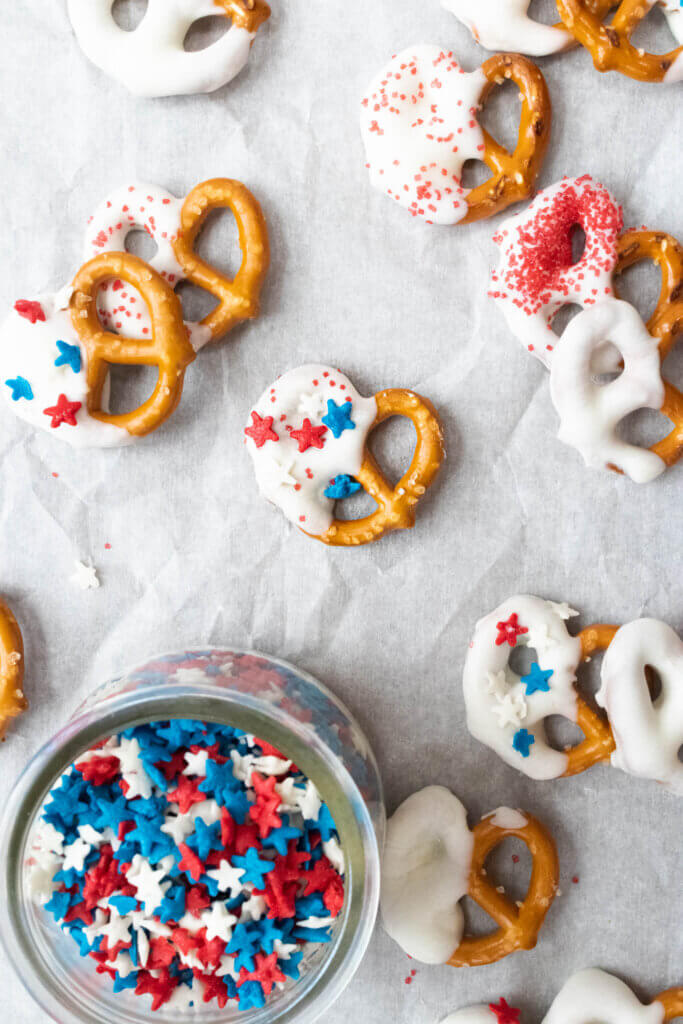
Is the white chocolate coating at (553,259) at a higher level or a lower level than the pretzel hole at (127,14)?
lower

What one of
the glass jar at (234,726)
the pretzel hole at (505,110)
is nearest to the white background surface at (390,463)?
the pretzel hole at (505,110)

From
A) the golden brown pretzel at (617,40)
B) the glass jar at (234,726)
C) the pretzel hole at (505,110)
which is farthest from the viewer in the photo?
the pretzel hole at (505,110)

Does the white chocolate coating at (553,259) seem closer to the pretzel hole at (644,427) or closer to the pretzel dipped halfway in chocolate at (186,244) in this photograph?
the pretzel hole at (644,427)

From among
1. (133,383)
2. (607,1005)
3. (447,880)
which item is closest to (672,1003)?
(607,1005)

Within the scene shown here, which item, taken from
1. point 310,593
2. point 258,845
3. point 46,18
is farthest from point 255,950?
point 46,18

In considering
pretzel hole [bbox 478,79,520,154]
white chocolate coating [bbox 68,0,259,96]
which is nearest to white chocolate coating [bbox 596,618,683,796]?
pretzel hole [bbox 478,79,520,154]

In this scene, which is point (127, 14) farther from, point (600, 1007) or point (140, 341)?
point (600, 1007)
